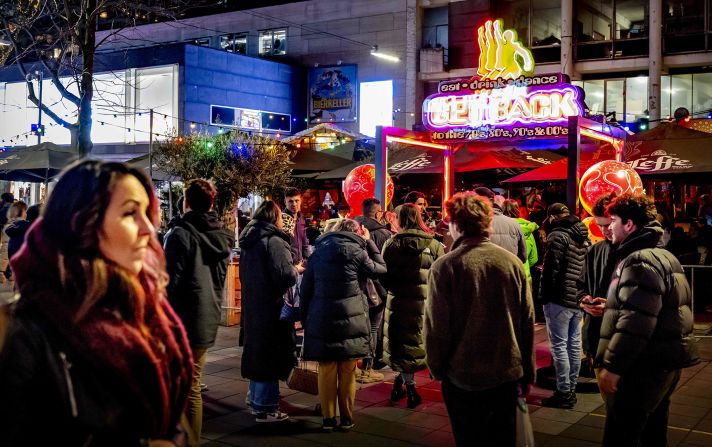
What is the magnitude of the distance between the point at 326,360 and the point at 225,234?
1382 millimetres

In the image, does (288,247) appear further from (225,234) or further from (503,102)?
(503,102)

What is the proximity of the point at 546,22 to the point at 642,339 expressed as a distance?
24680mm

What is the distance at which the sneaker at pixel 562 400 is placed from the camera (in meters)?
6.75

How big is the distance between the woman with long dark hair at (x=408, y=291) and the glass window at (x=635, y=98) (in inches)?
791

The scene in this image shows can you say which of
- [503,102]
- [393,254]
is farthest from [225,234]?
[503,102]

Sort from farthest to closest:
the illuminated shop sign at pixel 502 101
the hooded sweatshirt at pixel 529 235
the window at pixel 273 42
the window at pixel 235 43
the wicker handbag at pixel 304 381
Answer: the window at pixel 235 43 → the window at pixel 273 42 → the illuminated shop sign at pixel 502 101 → the hooded sweatshirt at pixel 529 235 → the wicker handbag at pixel 304 381

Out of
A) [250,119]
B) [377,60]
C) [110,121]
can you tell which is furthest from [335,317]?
[110,121]

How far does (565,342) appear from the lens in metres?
6.86

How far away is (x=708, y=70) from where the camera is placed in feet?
77.9

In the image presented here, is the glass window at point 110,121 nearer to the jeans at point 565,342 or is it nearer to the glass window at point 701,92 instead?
the glass window at point 701,92

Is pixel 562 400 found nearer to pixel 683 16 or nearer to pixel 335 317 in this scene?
pixel 335 317

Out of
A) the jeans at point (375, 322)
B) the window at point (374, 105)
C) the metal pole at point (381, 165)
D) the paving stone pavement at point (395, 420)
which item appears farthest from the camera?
the window at point (374, 105)

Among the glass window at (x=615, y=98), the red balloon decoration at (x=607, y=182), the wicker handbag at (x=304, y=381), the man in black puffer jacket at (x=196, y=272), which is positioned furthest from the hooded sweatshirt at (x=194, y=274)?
the glass window at (x=615, y=98)

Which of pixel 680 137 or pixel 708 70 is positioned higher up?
pixel 708 70
